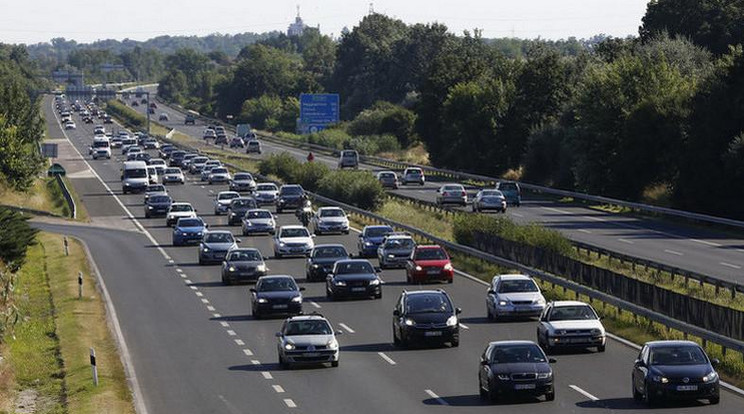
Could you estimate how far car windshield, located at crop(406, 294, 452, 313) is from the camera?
36750mm

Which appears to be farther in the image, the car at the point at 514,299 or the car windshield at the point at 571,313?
the car at the point at 514,299

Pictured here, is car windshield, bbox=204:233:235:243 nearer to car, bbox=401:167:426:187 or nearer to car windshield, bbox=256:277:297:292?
car windshield, bbox=256:277:297:292

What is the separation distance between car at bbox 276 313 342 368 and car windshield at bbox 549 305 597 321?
17.7ft

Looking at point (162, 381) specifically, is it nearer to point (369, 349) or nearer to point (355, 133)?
point (369, 349)

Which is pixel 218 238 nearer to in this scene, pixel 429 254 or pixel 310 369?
pixel 429 254

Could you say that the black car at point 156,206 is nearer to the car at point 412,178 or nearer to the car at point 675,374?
the car at point 412,178

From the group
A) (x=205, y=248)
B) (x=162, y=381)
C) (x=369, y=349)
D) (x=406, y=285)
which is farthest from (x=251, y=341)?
(x=205, y=248)

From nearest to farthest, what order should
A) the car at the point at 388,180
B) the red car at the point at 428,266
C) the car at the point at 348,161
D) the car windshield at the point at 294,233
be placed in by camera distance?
the red car at the point at 428,266
the car windshield at the point at 294,233
the car at the point at 388,180
the car at the point at 348,161

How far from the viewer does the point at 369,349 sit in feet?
122

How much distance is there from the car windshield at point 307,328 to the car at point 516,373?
6092 mm

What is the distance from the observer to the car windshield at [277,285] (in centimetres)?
4316

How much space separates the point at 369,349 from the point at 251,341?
3775 millimetres

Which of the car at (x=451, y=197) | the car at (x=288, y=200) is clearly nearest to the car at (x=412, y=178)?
the car at (x=451, y=197)

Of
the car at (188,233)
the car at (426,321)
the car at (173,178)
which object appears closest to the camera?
the car at (426,321)
